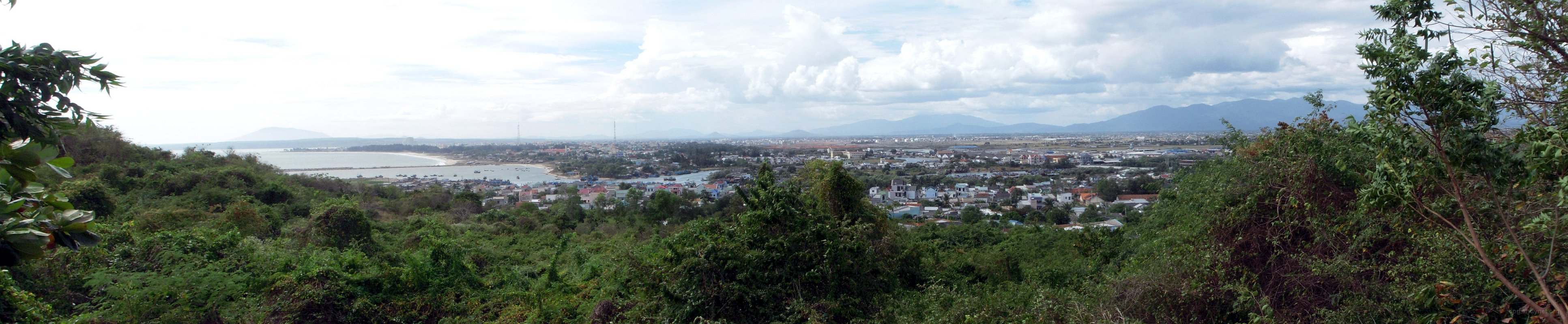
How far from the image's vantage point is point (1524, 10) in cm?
328

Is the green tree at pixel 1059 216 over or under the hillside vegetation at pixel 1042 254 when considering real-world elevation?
under

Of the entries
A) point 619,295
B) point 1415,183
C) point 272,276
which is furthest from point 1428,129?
point 272,276

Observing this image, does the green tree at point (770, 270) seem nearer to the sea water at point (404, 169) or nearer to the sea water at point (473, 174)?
the sea water at point (473, 174)

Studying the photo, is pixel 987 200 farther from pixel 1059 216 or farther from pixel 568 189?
pixel 568 189

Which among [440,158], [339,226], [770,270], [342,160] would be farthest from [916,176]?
[342,160]

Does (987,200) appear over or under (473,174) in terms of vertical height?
under

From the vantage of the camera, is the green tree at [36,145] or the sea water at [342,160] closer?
the green tree at [36,145]

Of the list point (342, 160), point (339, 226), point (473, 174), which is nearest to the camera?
point (339, 226)

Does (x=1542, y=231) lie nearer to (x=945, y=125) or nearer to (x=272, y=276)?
(x=272, y=276)

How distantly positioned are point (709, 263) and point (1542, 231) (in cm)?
602

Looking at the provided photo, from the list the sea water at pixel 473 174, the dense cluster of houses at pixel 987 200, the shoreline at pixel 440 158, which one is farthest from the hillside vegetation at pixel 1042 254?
the shoreline at pixel 440 158

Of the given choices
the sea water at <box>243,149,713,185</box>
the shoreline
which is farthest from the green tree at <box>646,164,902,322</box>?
the shoreline

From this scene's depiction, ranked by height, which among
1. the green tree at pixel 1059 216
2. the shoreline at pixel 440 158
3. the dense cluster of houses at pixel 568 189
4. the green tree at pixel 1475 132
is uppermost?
the green tree at pixel 1475 132

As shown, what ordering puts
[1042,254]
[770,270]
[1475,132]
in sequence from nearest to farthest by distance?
[1475,132], [770,270], [1042,254]
